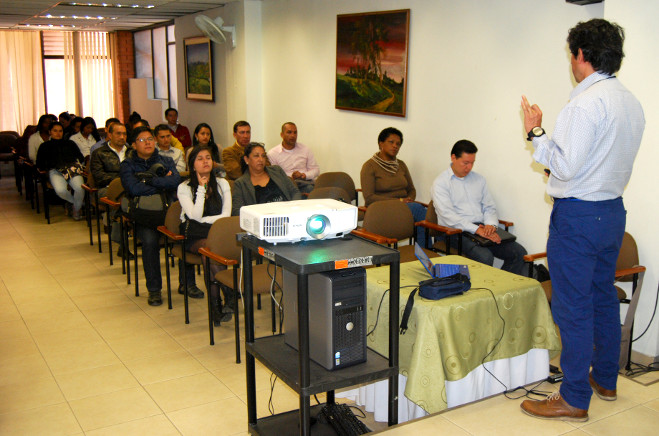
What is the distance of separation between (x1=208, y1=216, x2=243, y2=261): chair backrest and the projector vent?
189 cm

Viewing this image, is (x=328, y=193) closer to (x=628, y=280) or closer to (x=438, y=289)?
(x=628, y=280)

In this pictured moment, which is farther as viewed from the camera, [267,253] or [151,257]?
[151,257]

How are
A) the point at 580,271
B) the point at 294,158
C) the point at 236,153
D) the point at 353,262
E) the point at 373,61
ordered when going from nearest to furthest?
the point at 353,262 < the point at 580,271 < the point at 373,61 < the point at 294,158 < the point at 236,153

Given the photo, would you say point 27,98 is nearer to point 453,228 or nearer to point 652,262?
point 453,228

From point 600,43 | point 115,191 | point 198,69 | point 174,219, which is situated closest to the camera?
point 600,43

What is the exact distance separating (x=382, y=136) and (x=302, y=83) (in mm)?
2268

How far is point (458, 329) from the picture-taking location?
9.36 ft

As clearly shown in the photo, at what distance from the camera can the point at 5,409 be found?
348 centimetres

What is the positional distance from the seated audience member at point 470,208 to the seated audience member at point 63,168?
5194 millimetres

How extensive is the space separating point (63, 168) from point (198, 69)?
2.83 metres

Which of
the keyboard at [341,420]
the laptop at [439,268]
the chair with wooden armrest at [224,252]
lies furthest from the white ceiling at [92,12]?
the keyboard at [341,420]

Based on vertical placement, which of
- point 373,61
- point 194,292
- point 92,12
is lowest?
point 194,292

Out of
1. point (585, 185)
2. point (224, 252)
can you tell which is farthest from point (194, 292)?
point (585, 185)

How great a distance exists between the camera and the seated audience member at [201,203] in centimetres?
474
